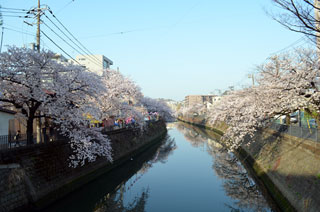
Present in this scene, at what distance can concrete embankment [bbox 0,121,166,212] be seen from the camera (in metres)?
10.8

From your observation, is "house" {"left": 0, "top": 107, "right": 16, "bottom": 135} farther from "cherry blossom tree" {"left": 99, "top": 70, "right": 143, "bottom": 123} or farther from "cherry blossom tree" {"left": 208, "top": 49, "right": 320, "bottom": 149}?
"cherry blossom tree" {"left": 208, "top": 49, "right": 320, "bottom": 149}

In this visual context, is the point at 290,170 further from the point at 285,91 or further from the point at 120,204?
the point at 120,204

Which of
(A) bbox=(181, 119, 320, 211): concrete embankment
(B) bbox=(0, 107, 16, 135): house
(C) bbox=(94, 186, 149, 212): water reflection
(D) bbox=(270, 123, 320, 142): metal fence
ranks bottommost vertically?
(C) bbox=(94, 186, 149, 212): water reflection

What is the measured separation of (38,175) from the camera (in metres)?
12.9

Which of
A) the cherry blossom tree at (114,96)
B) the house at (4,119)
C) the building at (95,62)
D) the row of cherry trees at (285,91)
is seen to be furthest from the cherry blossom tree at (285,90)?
the building at (95,62)

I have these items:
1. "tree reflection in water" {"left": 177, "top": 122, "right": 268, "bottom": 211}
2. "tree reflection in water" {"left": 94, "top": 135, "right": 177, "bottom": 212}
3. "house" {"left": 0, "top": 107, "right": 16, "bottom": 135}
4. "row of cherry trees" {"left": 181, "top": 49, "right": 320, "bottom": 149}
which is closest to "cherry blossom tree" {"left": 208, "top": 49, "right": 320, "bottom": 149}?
"row of cherry trees" {"left": 181, "top": 49, "right": 320, "bottom": 149}

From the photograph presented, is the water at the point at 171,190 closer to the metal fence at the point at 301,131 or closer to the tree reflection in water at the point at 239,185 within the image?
the tree reflection in water at the point at 239,185

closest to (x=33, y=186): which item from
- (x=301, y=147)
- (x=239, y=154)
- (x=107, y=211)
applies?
(x=107, y=211)

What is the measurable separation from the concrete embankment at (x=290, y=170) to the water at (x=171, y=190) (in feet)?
3.81

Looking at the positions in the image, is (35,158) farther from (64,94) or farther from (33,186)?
(64,94)

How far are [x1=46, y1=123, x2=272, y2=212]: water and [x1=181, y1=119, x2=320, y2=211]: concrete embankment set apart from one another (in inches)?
45.7

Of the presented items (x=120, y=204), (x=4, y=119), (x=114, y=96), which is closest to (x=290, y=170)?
(x=120, y=204)

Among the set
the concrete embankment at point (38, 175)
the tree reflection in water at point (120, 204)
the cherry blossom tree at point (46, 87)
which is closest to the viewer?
the concrete embankment at point (38, 175)

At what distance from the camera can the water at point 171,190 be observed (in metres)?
14.0
